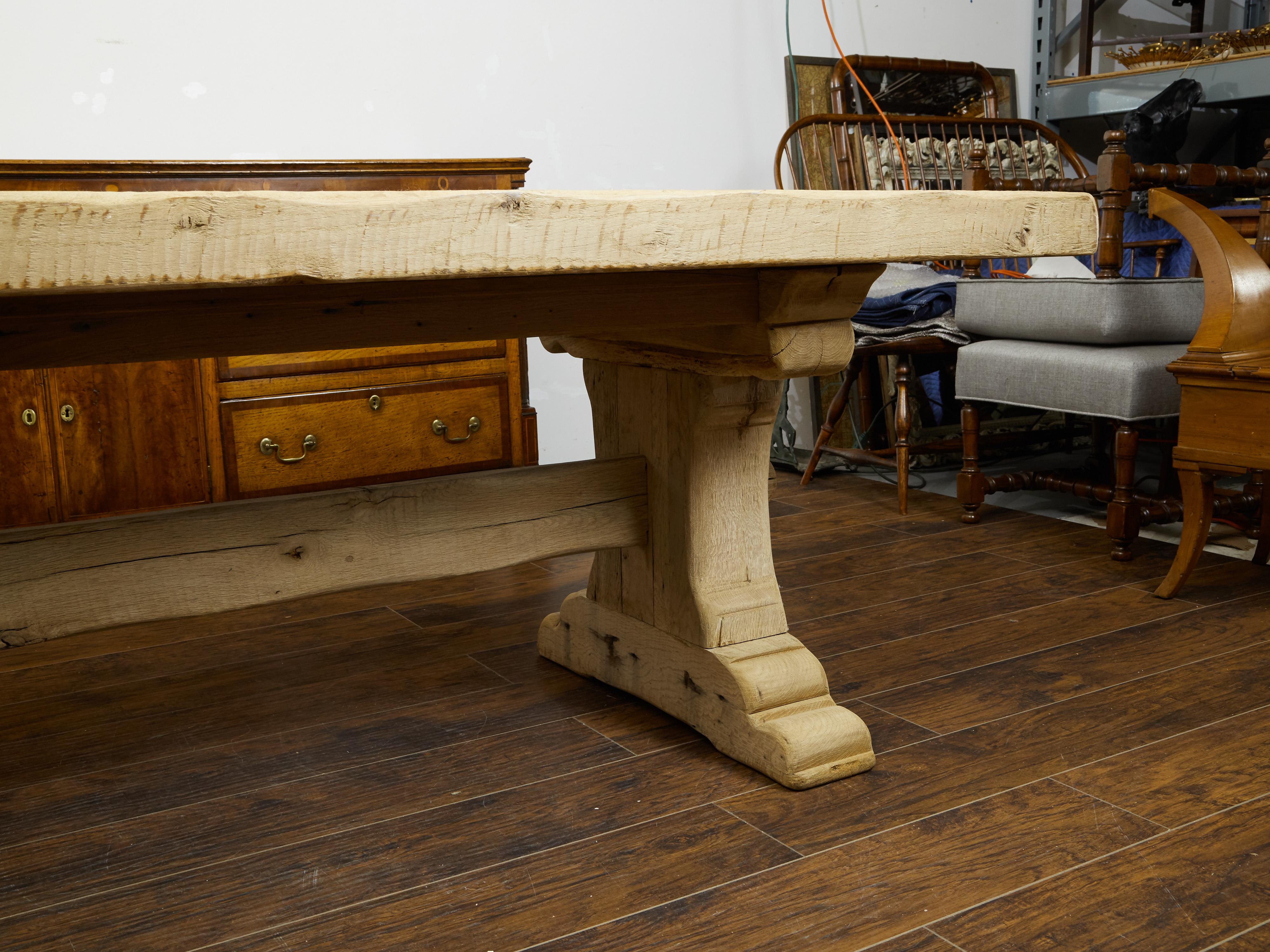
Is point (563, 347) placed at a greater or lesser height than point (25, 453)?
greater

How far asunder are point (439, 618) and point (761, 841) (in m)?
0.97

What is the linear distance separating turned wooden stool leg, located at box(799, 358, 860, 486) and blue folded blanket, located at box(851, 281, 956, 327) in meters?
0.13

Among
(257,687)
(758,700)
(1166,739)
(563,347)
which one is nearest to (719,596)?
(758,700)

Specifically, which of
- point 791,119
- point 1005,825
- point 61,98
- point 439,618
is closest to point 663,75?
point 791,119

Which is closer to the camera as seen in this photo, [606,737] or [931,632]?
[606,737]

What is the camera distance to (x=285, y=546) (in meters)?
1.27

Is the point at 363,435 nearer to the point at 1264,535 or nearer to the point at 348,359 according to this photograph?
the point at 348,359

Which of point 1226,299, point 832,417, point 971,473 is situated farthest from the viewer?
point 832,417

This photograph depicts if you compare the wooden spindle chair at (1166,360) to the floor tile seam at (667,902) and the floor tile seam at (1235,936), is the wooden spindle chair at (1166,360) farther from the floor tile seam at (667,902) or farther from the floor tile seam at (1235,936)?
the floor tile seam at (667,902)

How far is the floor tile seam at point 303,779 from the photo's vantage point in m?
1.24

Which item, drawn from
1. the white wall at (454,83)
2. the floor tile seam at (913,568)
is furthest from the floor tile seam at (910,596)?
the white wall at (454,83)

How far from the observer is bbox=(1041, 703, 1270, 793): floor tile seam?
1.34 m

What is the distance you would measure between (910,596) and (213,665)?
1.21m

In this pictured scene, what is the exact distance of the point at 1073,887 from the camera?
42.7 inches
